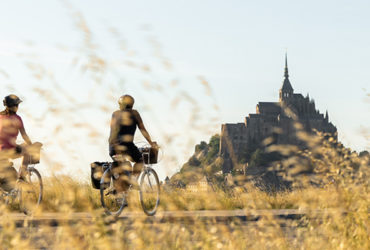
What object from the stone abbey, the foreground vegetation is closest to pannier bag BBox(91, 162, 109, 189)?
the foreground vegetation

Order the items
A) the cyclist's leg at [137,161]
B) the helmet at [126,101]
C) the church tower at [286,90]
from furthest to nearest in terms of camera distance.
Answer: the church tower at [286,90]
the cyclist's leg at [137,161]
the helmet at [126,101]

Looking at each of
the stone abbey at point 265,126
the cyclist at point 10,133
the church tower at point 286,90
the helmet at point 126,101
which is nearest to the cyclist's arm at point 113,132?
the helmet at point 126,101

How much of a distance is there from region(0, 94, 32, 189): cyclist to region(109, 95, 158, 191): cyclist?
4.58 feet

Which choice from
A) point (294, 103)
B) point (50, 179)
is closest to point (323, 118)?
point (294, 103)

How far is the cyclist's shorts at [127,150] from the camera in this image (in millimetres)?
8336

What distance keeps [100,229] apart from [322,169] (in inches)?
93.4

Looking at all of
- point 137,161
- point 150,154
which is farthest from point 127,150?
point 150,154

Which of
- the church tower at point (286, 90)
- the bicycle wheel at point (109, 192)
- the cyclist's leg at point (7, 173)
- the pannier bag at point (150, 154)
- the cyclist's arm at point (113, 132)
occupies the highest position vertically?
the church tower at point (286, 90)

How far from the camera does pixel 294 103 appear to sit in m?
140

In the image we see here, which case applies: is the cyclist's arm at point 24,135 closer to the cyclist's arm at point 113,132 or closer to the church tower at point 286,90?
the cyclist's arm at point 113,132

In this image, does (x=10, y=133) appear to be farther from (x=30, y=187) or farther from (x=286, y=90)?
(x=286, y=90)

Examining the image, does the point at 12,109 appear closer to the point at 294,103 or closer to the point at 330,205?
the point at 330,205

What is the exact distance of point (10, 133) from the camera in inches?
340

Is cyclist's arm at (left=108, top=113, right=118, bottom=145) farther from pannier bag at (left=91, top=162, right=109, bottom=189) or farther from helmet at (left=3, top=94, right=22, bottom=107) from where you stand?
helmet at (left=3, top=94, right=22, bottom=107)
